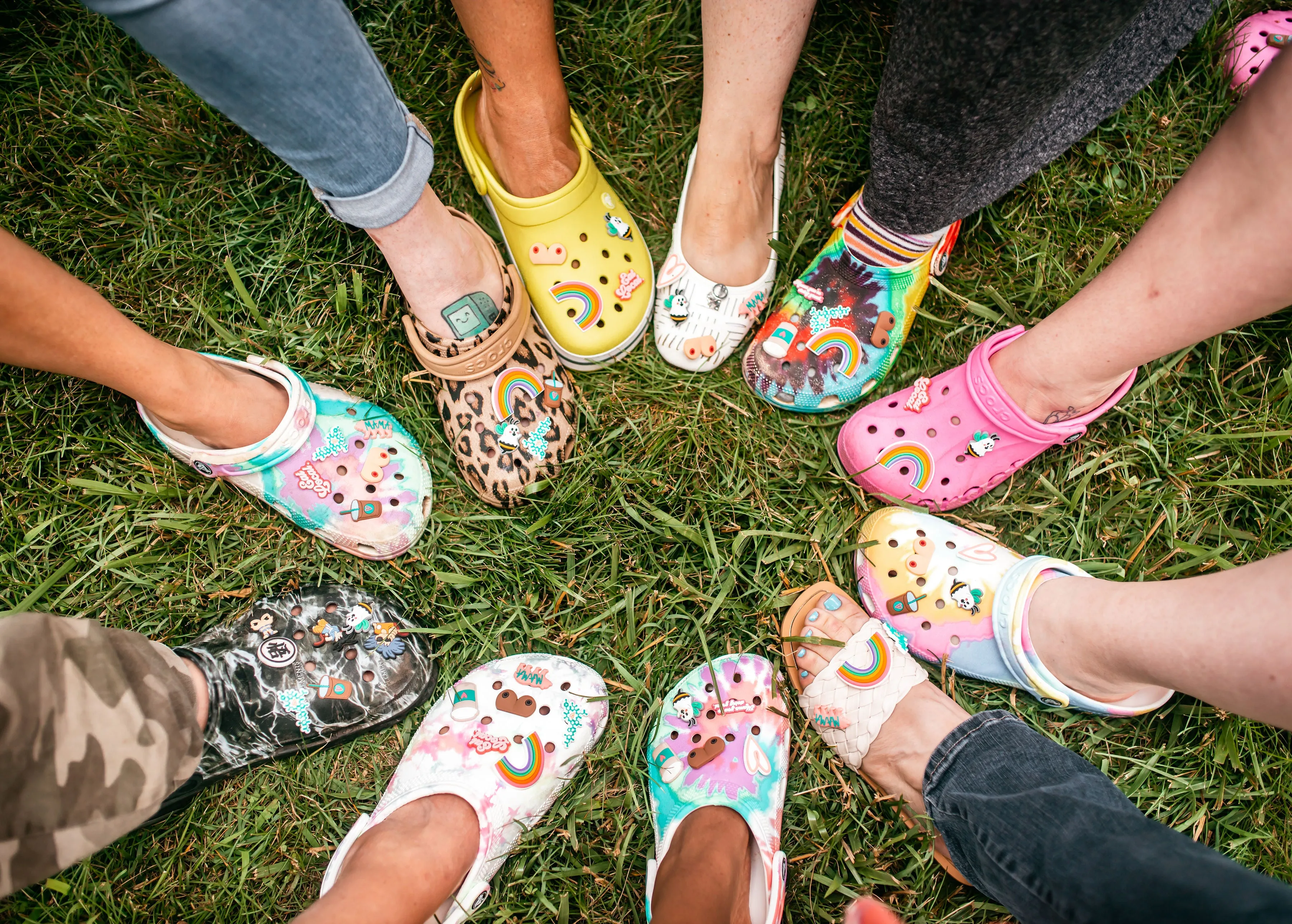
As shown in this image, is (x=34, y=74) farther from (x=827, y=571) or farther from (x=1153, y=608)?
(x=1153, y=608)

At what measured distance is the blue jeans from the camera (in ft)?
2.66

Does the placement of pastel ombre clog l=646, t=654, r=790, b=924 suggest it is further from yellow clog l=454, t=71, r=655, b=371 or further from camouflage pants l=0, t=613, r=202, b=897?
camouflage pants l=0, t=613, r=202, b=897

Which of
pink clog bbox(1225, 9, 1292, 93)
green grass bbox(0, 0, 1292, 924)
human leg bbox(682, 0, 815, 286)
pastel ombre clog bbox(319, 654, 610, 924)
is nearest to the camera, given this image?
A: human leg bbox(682, 0, 815, 286)

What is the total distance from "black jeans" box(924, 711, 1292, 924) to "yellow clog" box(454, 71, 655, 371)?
1.20 metres

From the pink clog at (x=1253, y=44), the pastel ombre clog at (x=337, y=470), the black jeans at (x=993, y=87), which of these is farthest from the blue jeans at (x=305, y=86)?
the pink clog at (x=1253, y=44)

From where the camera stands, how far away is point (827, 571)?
1.75m

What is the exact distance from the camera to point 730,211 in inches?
63.9

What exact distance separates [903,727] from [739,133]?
136 centimetres


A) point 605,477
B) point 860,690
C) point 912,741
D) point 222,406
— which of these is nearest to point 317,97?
point 222,406

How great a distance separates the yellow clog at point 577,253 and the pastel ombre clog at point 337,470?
0.48 m

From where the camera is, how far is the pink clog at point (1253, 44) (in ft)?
6.07

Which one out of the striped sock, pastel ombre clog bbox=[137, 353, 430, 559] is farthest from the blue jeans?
the striped sock

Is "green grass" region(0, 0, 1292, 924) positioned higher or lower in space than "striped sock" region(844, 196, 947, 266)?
lower

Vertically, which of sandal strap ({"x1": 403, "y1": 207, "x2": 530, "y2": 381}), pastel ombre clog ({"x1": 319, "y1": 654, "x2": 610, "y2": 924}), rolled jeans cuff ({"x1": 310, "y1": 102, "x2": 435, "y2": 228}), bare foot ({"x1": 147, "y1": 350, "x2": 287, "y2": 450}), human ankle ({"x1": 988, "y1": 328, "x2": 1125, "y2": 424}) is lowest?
pastel ombre clog ({"x1": 319, "y1": 654, "x2": 610, "y2": 924})
